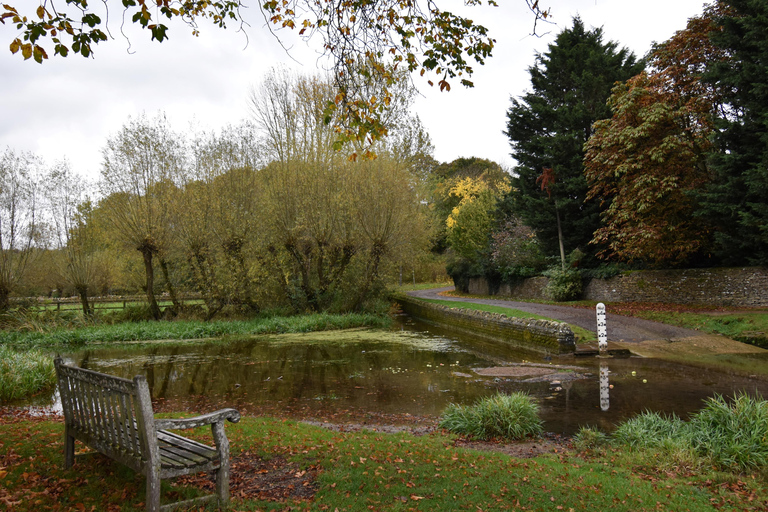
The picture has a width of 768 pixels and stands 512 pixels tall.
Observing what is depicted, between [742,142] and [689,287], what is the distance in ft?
18.2

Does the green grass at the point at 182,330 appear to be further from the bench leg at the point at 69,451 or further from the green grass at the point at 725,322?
the bench leg at the point at 69,451

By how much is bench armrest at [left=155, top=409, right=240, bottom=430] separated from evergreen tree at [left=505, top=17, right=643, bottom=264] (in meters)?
23.2

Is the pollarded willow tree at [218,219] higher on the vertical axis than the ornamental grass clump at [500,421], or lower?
higher

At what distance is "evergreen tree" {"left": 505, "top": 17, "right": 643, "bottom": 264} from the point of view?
78.8 ft

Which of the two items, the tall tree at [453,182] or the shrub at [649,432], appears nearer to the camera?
the shrub at [649,432]

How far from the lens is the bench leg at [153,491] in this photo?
3.28 metres

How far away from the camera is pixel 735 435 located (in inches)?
209

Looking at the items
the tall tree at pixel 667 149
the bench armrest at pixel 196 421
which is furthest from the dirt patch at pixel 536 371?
the tall tree at pixel 667 149

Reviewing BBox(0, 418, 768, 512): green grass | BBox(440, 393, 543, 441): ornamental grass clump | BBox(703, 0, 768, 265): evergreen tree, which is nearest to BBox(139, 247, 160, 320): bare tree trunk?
BBox(0, 418, 768, 512): green grass

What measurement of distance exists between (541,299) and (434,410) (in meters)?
19.0

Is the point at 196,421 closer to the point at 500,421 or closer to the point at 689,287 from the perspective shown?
the point at 500,421

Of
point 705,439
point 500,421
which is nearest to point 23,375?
point 500,421

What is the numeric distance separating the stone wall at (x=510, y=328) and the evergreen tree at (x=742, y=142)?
23.9 feet

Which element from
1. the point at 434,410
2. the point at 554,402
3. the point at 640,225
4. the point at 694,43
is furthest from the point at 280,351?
the point at 694,43
